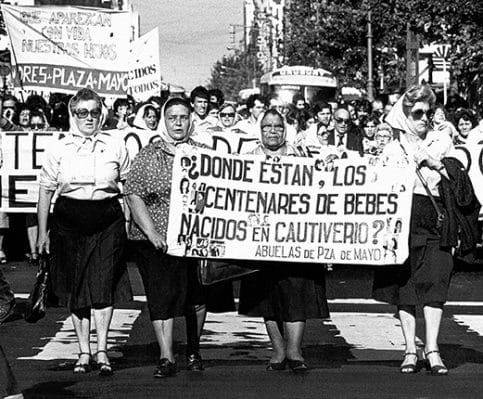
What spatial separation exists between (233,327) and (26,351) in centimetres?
217

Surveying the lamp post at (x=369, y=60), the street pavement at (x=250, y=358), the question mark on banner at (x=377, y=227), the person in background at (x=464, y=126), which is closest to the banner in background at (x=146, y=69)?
the person in background at (x=464, y=126)

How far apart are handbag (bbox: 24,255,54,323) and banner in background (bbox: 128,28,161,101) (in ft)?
45.2

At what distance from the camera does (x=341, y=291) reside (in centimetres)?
1509

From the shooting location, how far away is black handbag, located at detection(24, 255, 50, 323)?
9602 millimetres

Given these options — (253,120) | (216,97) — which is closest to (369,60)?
(253,120)

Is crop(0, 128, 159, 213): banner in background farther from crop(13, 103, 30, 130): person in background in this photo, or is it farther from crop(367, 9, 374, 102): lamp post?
crop(367, 9, 374, 102): lamp post

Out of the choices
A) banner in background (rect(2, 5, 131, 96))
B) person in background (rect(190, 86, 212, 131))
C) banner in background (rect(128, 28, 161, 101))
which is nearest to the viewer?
person in background (rect(190, 86, 212, 131))

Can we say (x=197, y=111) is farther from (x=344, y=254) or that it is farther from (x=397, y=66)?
(x=397, y=66)

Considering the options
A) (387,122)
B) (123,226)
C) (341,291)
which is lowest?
(341,291)

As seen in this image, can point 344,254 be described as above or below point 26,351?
above

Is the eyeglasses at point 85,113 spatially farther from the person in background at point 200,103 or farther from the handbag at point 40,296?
the person in background at point 200,103

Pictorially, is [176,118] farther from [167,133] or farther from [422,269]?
[422,269]

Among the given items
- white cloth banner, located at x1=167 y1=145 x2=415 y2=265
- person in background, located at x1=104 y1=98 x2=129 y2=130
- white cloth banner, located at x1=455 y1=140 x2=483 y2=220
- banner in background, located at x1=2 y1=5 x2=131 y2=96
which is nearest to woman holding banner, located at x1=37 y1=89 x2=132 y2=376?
white cloth banner, located at x1=167 y1=145 x2=415 y2=265

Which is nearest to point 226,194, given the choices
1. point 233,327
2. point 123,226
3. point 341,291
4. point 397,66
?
point 123,226
